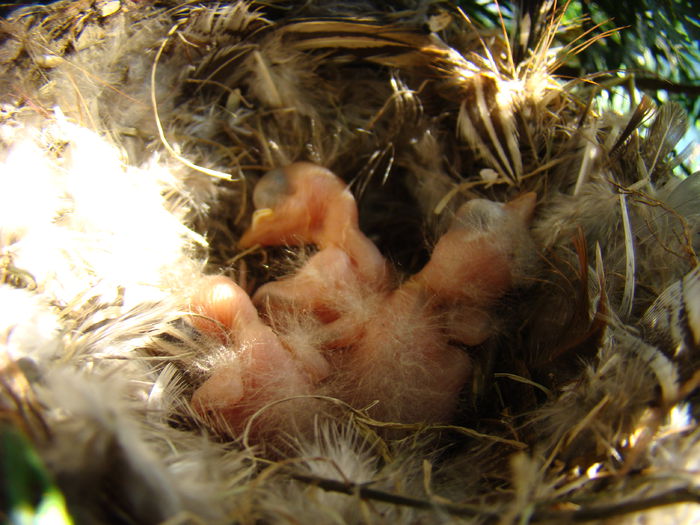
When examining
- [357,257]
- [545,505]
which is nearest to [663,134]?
[357,257]

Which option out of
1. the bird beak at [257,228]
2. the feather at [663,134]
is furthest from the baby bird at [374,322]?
the feather at [663,134]

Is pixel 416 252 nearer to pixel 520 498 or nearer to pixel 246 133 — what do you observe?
pixel 246 133

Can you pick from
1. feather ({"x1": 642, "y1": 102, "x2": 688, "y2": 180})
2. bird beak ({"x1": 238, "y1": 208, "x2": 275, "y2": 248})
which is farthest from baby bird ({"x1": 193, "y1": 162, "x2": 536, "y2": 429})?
feather ({"x1": 642, "y1": 102, "x2": 688, "y2": 180})

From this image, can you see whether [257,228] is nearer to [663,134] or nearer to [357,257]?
[357,257]

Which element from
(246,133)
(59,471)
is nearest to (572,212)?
(246,133)

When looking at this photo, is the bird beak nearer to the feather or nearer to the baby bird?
the baby bird

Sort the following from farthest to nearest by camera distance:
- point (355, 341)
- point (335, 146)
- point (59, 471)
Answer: point (335, 146), point (355, 341), point (59, 471)

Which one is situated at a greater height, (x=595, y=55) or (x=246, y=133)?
(x=595, y=55)
